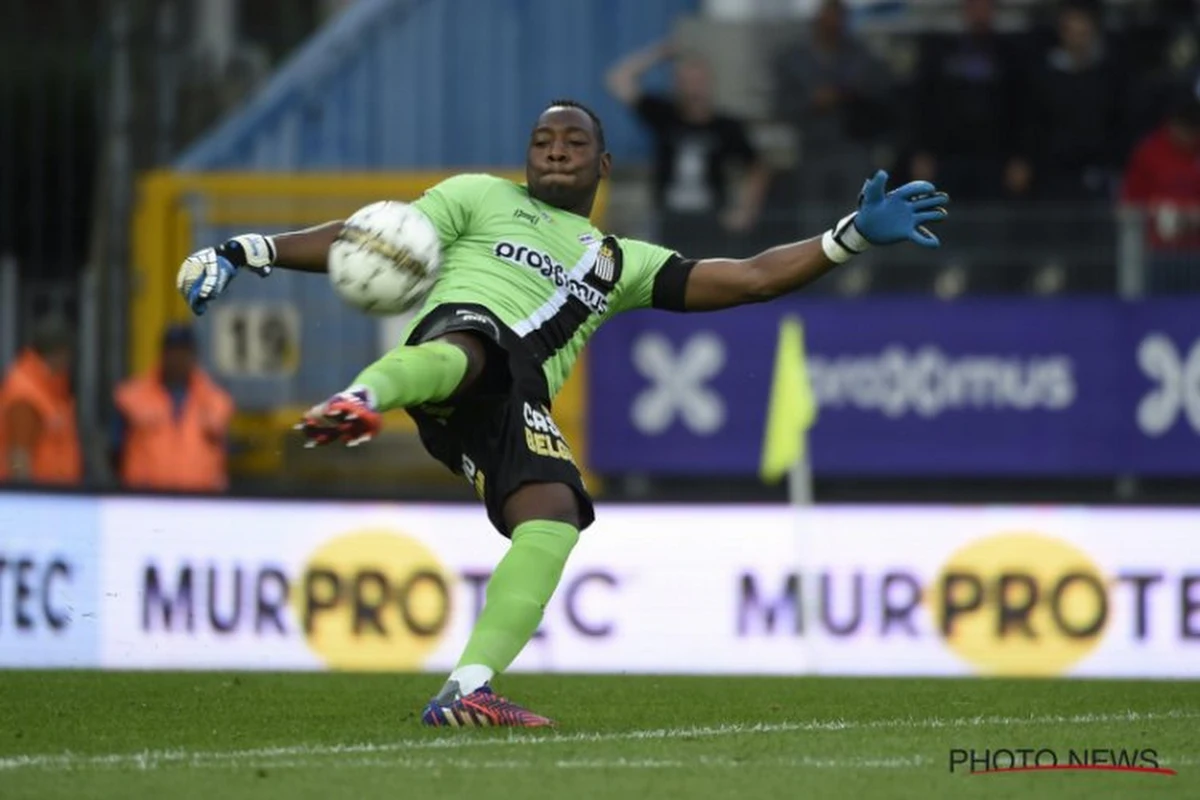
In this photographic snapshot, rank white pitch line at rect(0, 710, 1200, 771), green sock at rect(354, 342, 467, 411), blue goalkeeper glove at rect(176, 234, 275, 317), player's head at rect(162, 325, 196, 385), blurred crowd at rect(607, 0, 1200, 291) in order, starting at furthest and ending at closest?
blurred crowd at rect(607, 0, 1200, 291)
player's head at rect(162, 325, 196, 385)
blue goalkeeper glove at rect(176, 234, 275, 317)
green sock at rect(354, 342, 467, 411)
white pitch line at rect(0, 710, 1200, 771)

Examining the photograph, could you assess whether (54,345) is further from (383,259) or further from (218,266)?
(383,259)

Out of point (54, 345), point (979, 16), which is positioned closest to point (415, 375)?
point (54, 345)

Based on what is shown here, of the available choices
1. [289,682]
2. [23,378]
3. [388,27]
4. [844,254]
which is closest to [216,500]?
[289,682]

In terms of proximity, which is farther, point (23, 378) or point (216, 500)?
point (23, 378)

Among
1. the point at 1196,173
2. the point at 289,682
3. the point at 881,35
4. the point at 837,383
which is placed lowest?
the point at 289,682

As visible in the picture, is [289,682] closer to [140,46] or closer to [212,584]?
[212,584]

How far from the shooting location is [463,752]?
7461 millimetres

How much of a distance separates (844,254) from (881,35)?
9359 millimetres

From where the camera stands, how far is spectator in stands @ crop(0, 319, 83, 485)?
15352mm

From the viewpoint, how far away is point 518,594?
8164mm

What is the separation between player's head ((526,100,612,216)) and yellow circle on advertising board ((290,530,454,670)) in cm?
405

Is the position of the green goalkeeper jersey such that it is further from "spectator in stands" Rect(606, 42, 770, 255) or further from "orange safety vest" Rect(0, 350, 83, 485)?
"spectator in stands" Rect(606, 42, 770, 255)

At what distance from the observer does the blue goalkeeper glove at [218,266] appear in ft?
27.2

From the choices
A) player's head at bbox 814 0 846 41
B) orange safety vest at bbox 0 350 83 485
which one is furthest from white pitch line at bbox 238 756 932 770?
player's head at bbox 814 0 846 41
